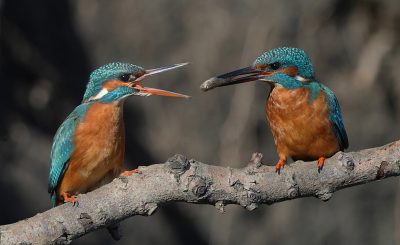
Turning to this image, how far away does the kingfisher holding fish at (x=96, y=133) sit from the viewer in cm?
218

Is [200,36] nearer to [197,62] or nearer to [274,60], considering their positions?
[197,62]

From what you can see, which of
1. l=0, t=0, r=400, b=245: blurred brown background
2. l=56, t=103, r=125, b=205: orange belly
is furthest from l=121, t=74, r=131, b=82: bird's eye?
l=0, t=0, r=400, b=245: blurred brown background

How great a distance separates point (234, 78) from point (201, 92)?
2152mm

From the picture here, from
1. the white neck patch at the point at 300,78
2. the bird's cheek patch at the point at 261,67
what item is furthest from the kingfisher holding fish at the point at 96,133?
the white neck patch at the point at 300,78

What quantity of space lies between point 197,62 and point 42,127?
5.73 ft

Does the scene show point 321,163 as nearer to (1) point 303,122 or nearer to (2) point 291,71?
(1) point 303,122

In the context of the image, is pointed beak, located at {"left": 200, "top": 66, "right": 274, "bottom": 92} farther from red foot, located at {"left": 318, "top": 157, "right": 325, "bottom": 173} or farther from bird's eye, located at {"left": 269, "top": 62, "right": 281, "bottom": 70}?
red foot, located at {"left": 318, "top": 157, "right": 325, "bottom": 173}

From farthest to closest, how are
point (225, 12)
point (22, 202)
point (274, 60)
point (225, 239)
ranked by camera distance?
point (225, 239), point (225, 12), point (22, 202), point (274, 60)

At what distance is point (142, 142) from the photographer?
13.8ft

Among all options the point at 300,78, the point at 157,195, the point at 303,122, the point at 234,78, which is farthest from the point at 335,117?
the point at 157,195

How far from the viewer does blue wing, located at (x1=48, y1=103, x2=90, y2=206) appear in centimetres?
223

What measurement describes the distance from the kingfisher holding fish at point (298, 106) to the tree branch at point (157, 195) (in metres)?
0.24

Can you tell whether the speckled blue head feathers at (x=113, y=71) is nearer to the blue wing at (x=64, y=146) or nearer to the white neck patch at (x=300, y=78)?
the blue wing at (x=64, y=146)

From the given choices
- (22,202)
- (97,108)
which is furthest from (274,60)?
(22,202)
